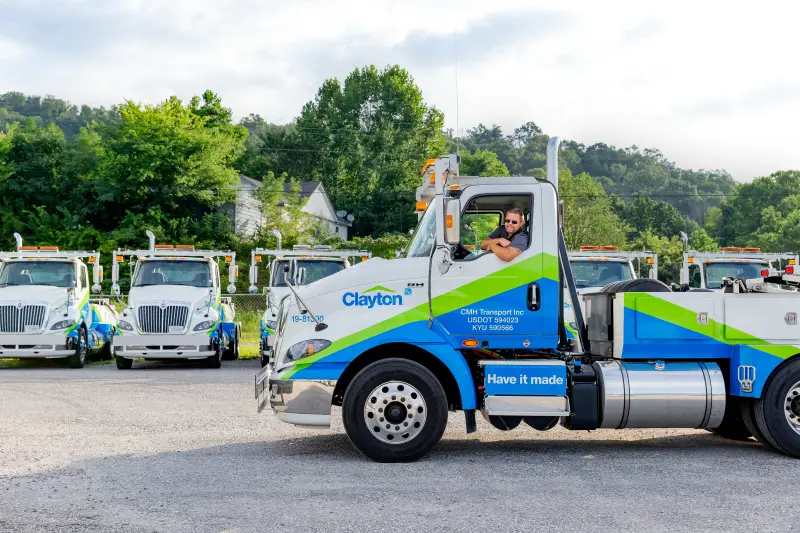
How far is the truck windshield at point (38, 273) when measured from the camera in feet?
71.7

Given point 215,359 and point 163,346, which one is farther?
point 215,359

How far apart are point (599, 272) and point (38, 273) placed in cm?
1237

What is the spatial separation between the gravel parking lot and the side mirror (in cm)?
212

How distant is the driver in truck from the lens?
936 cm

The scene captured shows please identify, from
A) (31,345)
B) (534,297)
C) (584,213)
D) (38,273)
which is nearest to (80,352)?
(31,345)

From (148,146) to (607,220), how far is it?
30.0 meters

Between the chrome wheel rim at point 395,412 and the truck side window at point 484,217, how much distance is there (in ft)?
4.56

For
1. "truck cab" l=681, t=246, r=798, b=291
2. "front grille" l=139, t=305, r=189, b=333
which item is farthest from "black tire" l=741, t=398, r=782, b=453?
"front grille" l=139, t=305, r=189, b=333

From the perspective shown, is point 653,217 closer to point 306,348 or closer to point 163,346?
point 163,346

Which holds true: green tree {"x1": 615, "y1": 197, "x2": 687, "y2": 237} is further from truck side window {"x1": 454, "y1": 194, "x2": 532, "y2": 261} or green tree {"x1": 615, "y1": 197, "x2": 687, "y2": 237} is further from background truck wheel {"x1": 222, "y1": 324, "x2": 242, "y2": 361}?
truck side window {"x1": 454, "y1": 194, "x2": 532, "y2": 261}

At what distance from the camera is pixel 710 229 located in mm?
105875

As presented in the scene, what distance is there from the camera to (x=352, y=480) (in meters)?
8.38

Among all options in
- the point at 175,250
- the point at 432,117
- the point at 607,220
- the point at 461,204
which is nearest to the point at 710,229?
the point at 432,117

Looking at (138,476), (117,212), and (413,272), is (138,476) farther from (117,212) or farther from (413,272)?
(117,212)
